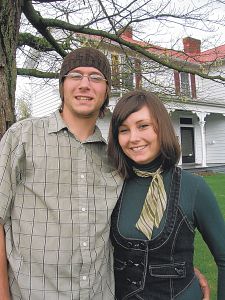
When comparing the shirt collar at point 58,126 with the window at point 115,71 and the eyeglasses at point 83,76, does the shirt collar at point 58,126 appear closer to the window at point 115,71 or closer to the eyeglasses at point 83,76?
the eyeglasses at point 83,76

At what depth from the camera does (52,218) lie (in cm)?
188

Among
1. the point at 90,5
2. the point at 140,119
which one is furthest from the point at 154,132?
the point at 90,5

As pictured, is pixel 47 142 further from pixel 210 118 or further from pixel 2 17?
pixel 210 118

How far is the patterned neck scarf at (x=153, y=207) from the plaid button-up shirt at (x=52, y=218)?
0.59 feet

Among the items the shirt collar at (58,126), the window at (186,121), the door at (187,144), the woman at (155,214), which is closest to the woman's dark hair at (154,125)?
the woman at (155,214)

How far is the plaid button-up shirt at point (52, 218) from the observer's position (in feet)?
6.01

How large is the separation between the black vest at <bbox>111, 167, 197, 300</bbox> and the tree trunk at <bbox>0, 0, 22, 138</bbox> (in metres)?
1.19

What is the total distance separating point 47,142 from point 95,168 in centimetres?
29

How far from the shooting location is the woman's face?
6.96 ft

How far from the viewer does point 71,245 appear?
73.3 inches

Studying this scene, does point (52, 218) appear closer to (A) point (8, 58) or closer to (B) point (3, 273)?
(B) point (3, 273)

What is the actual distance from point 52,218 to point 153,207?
53cm

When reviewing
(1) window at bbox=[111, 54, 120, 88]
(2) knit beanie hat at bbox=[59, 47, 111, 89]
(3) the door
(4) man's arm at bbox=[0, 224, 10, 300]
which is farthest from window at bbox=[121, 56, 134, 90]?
(3) the door

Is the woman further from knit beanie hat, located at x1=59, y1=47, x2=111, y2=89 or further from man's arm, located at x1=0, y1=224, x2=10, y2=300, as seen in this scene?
man's arm, located at x1=0, y1=224, x2=10, y2=300
